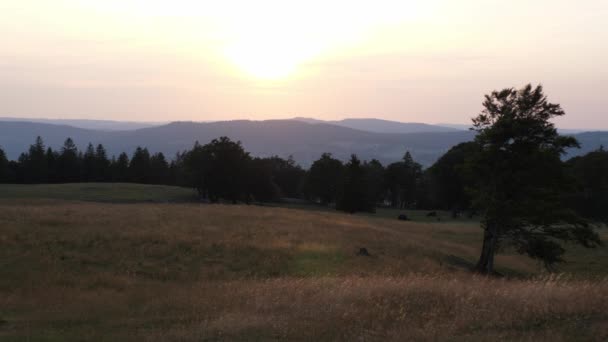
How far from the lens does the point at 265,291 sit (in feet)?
45.0

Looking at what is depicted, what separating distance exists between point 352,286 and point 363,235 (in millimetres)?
20951

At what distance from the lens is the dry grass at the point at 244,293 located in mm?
9773

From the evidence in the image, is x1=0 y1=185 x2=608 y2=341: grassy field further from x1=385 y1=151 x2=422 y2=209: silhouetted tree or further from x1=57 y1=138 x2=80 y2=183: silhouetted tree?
x1=57 y1=138 x2=80 y2=183: silhouetted tree

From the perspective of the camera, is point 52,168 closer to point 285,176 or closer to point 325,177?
point 285,176

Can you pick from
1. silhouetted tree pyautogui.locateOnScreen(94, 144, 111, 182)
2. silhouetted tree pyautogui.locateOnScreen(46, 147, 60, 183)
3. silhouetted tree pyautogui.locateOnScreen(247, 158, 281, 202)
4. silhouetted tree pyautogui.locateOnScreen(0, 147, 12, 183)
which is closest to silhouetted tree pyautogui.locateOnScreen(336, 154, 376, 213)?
silhouetted tree pyautogui.locateOnScreen(247, 158, 281, 202)

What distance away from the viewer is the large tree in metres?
27.3

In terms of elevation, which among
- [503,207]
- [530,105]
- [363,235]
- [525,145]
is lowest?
[363,235]

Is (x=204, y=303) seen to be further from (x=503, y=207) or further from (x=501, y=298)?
(x=503, y=207)

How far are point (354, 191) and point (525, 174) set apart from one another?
5287 centimetres

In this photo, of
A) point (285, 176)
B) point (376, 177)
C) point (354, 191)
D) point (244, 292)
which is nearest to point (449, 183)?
point (354, 191)

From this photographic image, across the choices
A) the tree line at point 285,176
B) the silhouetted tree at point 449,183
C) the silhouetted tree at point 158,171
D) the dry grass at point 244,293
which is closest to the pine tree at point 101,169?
the tree line at point 285,176

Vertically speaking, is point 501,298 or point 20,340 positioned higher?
point 501,298

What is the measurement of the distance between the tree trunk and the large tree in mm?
115

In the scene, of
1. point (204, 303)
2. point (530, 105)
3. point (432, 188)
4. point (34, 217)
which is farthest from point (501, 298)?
point (432, 188)
